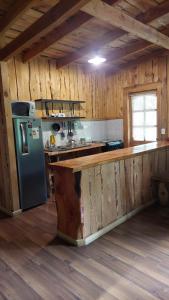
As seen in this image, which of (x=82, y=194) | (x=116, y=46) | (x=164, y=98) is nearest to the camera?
(x=82, y=194)

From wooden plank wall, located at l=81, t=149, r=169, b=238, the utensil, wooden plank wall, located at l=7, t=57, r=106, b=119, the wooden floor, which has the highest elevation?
wooden plank wall, located at l=7, t=57, r=106, b=119

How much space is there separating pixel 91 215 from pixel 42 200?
1.48m

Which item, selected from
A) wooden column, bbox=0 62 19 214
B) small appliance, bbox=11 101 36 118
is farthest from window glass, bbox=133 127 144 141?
wooden column, bbox=0 62 19 214

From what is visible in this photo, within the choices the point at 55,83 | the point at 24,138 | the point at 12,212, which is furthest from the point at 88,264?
the point at 55,83

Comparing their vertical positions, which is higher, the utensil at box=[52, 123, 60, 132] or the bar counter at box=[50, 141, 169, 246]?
the utensil at box=[52, 123, 60, 132]

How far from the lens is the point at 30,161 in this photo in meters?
3.46

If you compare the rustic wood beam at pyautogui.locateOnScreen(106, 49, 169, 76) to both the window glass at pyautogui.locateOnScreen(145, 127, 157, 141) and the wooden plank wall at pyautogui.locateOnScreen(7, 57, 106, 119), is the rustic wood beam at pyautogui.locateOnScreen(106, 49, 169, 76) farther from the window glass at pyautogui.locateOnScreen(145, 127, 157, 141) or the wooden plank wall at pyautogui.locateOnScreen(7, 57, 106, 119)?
the window glass at pyautogui.locateOnScreen(145, 127, 157, 141)

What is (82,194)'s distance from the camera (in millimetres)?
2330

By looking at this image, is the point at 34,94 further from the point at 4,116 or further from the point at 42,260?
the point at 42,260

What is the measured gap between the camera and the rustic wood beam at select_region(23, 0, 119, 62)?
106 inches

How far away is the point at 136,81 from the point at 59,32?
226cm

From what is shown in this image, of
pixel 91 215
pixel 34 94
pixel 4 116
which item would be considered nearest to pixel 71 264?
pixel 91 215

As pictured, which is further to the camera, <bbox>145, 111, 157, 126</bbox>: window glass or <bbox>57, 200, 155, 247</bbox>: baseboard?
<bbox>145, 111, 157, 126</bbox>: window glass

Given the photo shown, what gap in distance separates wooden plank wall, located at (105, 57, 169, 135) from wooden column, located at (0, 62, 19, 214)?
2781 millimetres
